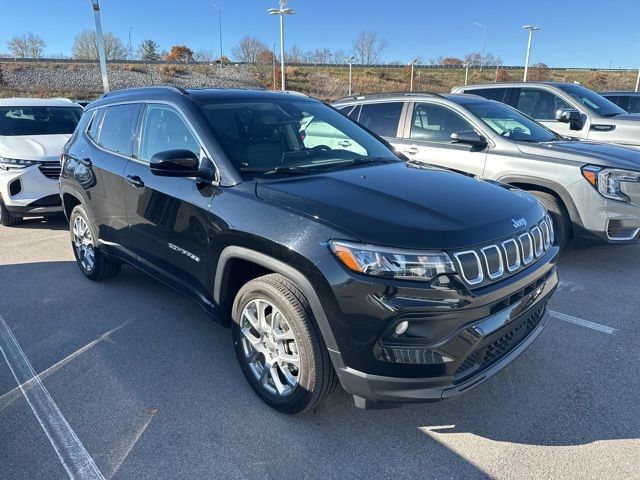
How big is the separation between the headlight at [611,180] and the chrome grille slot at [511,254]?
2.90 m

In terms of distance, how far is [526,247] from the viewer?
266 centimetres

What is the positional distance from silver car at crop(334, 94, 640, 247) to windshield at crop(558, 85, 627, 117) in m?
2.45

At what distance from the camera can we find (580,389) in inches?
118

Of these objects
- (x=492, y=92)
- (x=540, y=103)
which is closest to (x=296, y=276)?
(x=540, y=103)

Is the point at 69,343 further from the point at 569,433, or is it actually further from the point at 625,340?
the point at 625,340

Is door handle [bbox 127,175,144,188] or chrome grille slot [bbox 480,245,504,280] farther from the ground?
door handle [bbox 127,175,144,188]

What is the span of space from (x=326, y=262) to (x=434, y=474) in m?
1.17

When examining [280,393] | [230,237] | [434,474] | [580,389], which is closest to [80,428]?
[280,393]

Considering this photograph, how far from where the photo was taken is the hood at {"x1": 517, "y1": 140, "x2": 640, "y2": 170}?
4.90 metres

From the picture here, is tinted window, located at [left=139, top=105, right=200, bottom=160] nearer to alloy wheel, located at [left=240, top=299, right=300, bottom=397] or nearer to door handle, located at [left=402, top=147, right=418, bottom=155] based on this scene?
alloy wheel, located at [left=240, top=299, right=300, bottom=397]

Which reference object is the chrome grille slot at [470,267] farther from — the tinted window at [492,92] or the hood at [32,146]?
the tinted window at [492,92]

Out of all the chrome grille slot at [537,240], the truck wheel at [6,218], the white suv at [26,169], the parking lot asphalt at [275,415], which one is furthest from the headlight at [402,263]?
the truck wheel at [6,218]

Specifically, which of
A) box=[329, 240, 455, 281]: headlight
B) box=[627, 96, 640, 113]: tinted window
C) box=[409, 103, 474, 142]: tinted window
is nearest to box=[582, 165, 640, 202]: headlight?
box=[409, 103, 474, 142]: tinted window

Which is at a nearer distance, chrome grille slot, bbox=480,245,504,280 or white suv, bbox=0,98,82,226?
chrome grille slot, bbox=480,245,504,280
